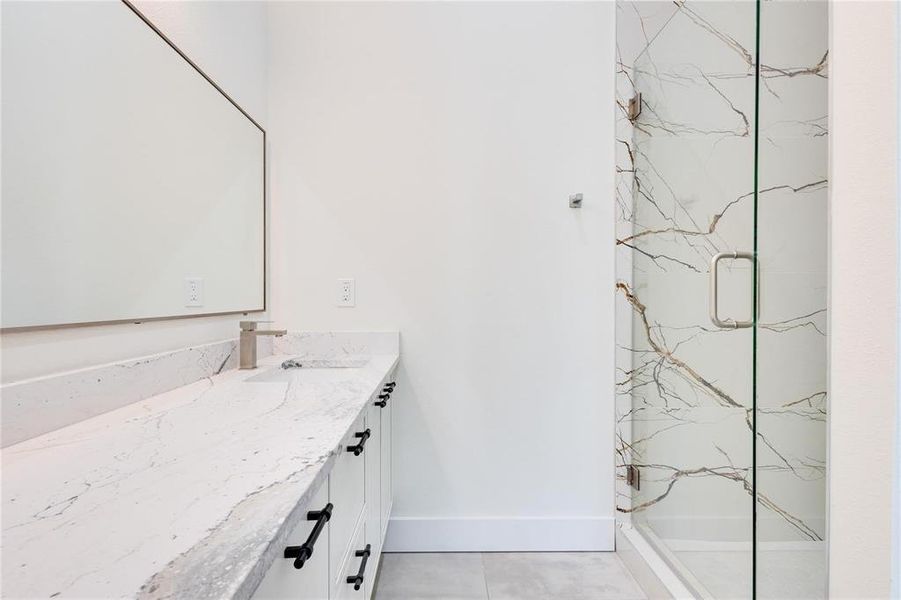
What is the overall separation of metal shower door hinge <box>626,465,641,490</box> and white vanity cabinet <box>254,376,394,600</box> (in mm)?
1030

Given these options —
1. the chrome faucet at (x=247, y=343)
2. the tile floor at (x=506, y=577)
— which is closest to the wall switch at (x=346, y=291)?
the chrome faucet at (x=247, y=343)

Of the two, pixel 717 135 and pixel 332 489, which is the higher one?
pixel 717 135

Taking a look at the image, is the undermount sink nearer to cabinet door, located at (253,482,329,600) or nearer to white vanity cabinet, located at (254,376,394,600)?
white vanity cabinet, located at (254,376,394,600)

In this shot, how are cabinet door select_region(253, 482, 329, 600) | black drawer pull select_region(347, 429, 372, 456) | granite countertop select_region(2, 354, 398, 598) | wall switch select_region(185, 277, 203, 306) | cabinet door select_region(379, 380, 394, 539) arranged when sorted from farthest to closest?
1. cabinet door select_region(379, 380, 394, 539)
2. wall switch select_region(185, 277, 203, 306)
3. black drawer pull select_region(347, 429, 372, 456)
4. cabinet door select_region(253, 482, 329, 600)
5. granite countertop select_region(2, 354, 398, 598)

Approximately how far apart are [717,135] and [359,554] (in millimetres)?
1626

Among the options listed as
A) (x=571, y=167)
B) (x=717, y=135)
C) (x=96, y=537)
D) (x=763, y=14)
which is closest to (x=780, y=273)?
(x=717, y=135)

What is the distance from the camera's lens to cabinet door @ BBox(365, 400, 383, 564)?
1.24 meters

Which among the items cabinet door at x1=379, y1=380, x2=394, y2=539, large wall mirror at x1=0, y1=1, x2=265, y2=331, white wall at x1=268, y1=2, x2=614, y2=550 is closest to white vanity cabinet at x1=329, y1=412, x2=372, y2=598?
cabinet door at x1=379, y1=380, x2=394, y2=539

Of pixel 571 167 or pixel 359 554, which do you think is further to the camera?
pixel 571 167

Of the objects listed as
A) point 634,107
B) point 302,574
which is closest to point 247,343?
point 302,574

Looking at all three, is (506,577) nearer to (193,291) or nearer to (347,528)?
(347,528)

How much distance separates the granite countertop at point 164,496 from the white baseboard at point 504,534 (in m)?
1.14

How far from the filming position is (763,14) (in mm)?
1296

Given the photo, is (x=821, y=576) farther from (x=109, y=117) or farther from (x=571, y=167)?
(x=109, y=117)
